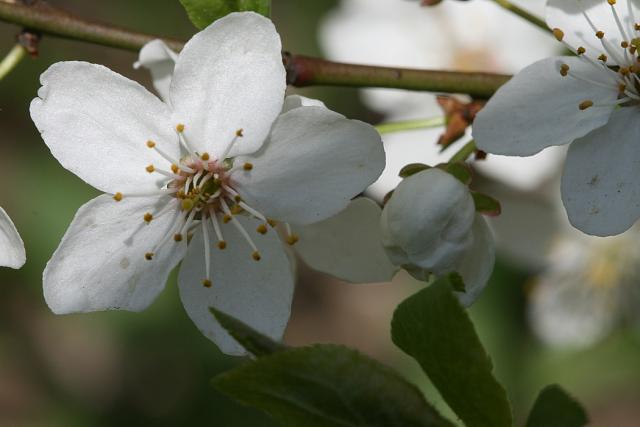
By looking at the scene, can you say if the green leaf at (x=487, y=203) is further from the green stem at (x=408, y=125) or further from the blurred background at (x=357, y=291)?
the blurred background at (x=357, y=291)

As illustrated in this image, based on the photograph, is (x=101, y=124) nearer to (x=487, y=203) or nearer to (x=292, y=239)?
(x=292, y=239)

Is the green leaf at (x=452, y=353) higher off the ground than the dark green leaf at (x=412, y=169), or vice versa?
the green leaf at (x=452, y=353)

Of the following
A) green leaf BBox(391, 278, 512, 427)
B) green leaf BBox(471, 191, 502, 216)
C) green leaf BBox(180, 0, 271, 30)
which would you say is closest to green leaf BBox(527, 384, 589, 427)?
green leaf BBox(391, 278, 512, 427)

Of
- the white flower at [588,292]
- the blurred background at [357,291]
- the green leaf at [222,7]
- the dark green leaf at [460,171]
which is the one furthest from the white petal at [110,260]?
the white flower at [588,292]

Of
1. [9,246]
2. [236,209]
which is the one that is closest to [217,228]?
[236,209]

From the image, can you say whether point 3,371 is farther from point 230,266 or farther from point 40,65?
point 230,266

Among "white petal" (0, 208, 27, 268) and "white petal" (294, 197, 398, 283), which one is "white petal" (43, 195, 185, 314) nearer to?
"white petal" (0, 208, 27, 268)
